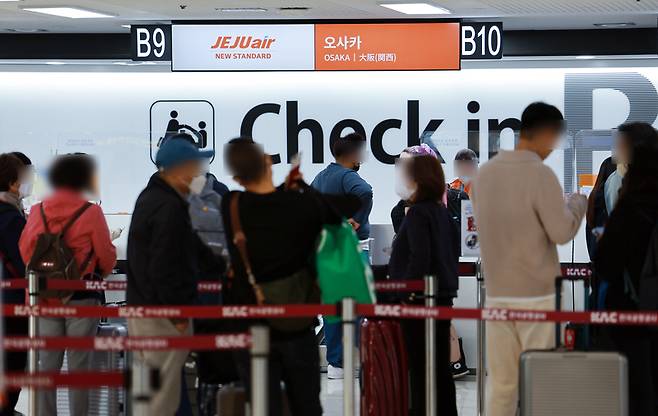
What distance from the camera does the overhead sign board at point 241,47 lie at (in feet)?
36.7

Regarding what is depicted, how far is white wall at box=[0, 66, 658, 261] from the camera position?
1224cm

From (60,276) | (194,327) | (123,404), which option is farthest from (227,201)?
(123,404)

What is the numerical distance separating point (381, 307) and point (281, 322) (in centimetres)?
53

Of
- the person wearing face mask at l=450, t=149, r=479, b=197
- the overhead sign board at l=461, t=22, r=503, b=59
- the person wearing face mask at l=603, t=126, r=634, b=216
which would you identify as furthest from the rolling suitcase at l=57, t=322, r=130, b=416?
the overhead sign board at l=461, t=22, r=503, b=59

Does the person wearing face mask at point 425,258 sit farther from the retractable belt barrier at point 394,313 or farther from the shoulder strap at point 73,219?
the shoulder strap at point 73,219

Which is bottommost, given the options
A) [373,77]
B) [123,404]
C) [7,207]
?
[123,404]

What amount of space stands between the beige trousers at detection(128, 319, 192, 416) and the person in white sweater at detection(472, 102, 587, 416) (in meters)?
1.57

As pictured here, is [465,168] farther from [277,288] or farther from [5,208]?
[277,288]

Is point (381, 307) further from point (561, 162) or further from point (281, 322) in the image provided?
point (561, 162)

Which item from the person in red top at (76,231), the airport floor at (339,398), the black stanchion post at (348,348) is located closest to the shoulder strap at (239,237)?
the black stanchion post at (348,348)

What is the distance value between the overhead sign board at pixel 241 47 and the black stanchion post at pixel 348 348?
5940 millimetres

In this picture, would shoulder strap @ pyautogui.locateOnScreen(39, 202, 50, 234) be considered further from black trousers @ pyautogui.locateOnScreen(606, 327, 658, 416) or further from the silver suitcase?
black trousers @ pyautogui.locateOnScreen(606, 327, 658, 416)

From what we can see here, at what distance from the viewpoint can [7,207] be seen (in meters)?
7.78

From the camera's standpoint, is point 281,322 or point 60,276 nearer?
point 281,322
